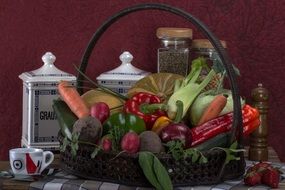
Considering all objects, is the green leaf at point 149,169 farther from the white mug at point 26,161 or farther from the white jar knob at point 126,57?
the white jar knob at point 126,57

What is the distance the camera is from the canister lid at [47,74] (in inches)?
63.7

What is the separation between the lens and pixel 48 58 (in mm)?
1652

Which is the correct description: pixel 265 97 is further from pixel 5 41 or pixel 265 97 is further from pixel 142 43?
pixel 5 41

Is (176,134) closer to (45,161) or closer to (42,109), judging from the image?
(45,161)

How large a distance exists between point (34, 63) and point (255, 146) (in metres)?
0.67

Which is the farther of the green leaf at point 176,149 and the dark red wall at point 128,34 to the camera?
the dark red wall at point 128,34

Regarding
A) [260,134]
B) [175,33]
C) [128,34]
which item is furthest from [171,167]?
[128,34]

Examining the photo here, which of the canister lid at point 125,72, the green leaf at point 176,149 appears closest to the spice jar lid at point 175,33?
the canister lid at point 125,72

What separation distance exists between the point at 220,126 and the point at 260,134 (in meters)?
0.25

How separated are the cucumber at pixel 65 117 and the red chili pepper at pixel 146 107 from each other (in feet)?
0.41

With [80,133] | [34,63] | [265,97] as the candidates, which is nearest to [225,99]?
[265,97]

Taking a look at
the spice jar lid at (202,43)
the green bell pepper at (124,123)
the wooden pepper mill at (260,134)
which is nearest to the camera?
the green bell pepper at (124,123)

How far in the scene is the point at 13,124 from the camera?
6.04 feet

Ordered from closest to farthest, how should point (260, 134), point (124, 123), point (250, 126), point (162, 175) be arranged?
point (162, 175), point (124, 123), point (250, 126), point (260, 134)
